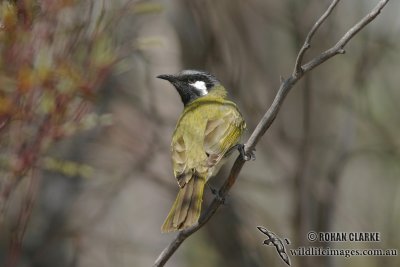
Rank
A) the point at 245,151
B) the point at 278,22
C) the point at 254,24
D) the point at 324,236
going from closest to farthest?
1. the point at 245,151
2. the point at 324,236
3. the point at 278,22
4. the point at 254,24

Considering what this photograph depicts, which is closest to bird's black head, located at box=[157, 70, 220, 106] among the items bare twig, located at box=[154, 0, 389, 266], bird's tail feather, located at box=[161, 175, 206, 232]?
bird's tail feather, located at box=[161, 175, 206, 232]

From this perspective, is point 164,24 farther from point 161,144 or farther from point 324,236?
point 324,236

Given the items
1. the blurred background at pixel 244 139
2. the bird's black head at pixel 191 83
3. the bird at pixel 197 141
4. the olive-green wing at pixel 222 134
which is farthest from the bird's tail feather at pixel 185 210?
the bird's black head at pixel 191 83

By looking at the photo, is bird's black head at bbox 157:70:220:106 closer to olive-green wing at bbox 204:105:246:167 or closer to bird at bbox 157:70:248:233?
bird at bbox 157:70:248:233

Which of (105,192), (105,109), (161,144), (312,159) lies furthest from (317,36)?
(105,192)

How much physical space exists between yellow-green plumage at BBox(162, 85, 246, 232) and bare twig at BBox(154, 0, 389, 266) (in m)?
0.16

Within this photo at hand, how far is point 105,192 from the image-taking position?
6.82 m

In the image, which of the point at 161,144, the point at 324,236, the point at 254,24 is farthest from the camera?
the point at 254,24

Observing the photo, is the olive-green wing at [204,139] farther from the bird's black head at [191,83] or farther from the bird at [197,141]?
the bird's black head at [191,83]

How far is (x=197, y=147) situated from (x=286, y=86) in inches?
42.2

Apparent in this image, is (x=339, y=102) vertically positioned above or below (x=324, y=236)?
above

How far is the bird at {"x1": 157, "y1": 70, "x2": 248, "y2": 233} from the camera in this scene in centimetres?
327

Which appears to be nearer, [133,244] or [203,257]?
[133,244]

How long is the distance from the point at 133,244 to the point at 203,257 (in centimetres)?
104
